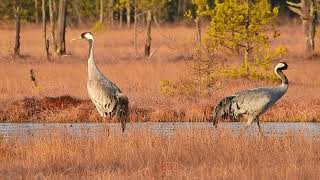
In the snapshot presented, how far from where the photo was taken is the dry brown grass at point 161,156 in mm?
9805

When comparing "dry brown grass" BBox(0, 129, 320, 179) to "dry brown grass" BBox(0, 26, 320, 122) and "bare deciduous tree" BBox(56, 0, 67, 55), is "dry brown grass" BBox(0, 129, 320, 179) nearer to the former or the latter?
"dry brown grass" BBox(0, 26, 320, 122)

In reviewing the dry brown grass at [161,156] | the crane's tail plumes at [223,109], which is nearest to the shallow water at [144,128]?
the crane's tail plumes at [223,109]

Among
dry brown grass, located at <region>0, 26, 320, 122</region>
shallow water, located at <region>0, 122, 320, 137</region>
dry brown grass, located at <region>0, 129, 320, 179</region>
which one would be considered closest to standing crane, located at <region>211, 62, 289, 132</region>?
shallow water, located at <region>0, 122, 320, 137</region>

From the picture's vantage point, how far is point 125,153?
11742mm

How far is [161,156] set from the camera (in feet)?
38.4

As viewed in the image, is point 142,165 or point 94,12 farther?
point 94,12

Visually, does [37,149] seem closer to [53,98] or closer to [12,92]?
[53,98]

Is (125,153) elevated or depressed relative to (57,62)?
elevated

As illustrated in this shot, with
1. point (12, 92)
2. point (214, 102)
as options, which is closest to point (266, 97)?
point (214, 102)

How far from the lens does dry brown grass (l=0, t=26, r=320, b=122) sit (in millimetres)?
17875

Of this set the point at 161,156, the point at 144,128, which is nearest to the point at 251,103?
the point at 144,128

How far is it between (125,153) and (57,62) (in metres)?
20.6

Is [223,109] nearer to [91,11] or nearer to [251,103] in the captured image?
[251,103]

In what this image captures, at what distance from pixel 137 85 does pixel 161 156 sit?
1175 centimetres
